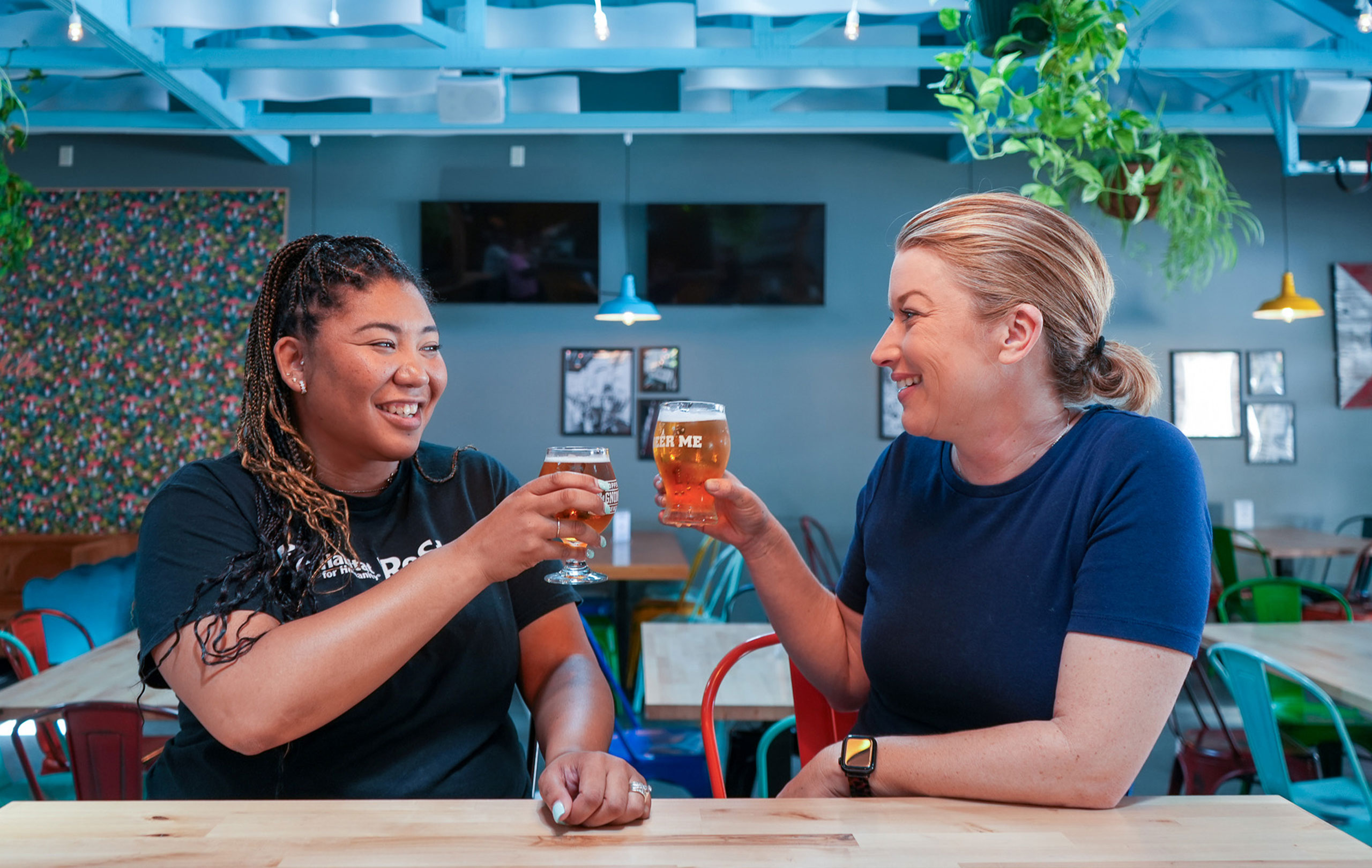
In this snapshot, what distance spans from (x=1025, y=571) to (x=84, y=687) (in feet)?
7.42

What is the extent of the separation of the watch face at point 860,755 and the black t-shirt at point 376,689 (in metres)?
0.55

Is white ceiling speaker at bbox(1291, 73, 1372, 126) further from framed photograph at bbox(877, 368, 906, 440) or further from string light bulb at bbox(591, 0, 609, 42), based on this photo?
string light bulb at bbox(591, 0, 609, 42)

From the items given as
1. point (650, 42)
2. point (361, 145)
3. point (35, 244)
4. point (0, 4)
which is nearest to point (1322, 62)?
point (650, 42)

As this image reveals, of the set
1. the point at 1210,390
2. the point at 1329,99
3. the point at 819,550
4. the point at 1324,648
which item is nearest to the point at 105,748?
the point at 1324,648

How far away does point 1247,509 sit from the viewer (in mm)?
6270

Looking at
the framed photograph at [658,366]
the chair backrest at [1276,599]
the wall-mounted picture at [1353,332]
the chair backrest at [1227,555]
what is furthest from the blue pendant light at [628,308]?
the wall-mounted picture at [1353,332]

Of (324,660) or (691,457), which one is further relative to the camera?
(691,457)

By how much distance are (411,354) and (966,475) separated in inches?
33.1

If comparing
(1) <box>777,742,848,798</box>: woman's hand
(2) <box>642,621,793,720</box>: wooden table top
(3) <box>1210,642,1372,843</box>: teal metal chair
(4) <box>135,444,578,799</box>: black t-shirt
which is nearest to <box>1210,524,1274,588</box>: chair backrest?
(3) <box>1210,642,1372,843</box>: teal metal chair

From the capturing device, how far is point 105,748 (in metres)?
1.93

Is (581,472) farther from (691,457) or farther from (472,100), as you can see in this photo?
(472,100)

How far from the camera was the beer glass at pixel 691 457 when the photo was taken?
1.30m

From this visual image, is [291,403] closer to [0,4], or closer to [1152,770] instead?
[1152,770]

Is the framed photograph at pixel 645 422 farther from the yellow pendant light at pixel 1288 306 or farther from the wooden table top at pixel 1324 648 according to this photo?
the wooden table top at pixel 1324 648
